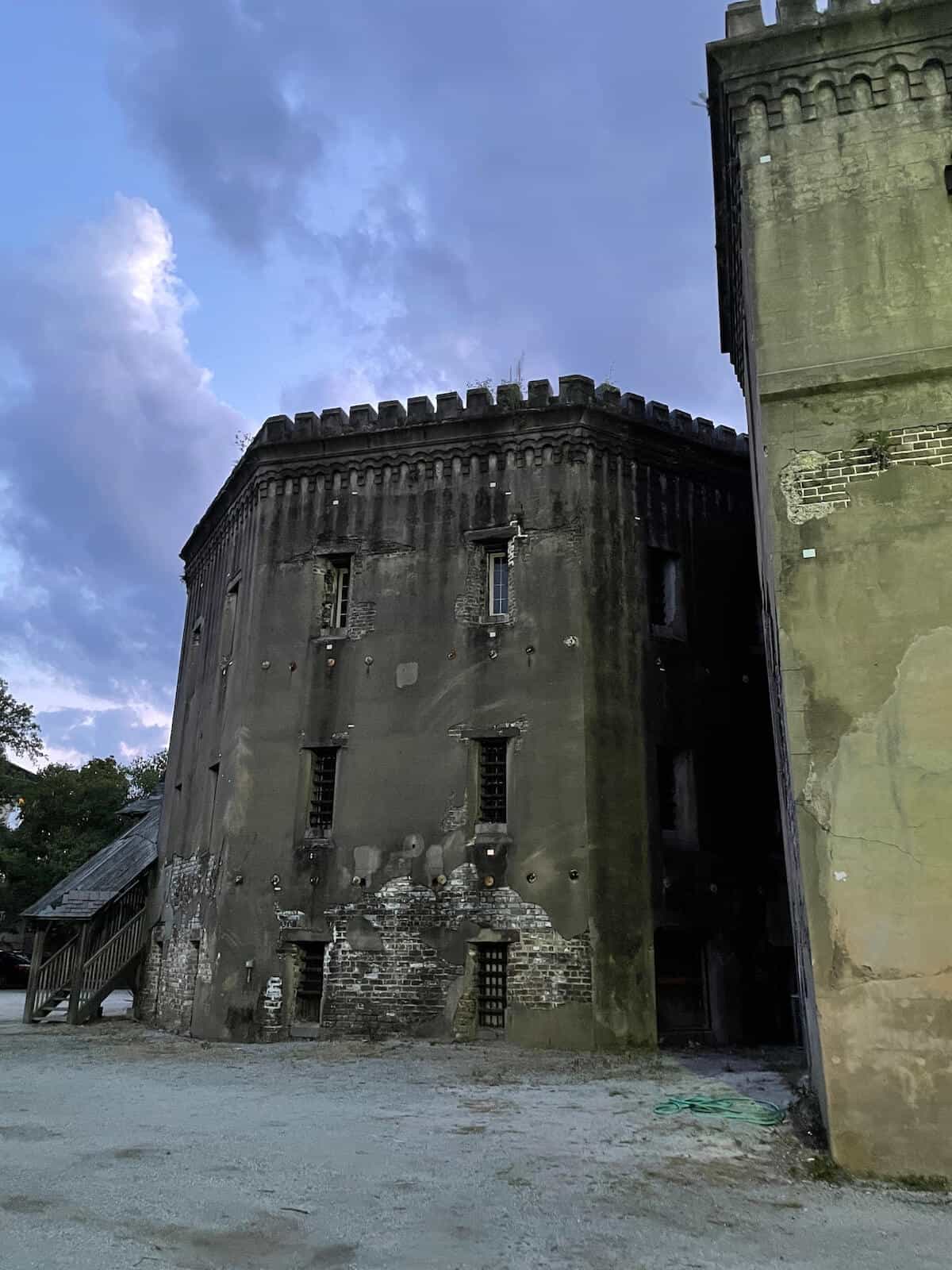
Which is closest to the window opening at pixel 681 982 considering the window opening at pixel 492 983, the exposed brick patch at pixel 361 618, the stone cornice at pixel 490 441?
the window opening at pixel 492 983

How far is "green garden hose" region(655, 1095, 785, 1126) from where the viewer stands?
8531 millimetres

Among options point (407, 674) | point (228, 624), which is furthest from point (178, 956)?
point (407, 674)

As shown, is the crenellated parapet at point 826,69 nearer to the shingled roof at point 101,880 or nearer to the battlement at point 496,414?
the battlement at point 496,414

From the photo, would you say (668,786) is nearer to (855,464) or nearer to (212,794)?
(212,794)

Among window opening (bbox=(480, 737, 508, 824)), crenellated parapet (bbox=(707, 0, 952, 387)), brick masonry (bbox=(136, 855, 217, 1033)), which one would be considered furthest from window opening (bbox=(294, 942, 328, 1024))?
crenellated parapet (bbox=(707, 0, 952, 387))

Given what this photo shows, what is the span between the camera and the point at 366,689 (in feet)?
54.4

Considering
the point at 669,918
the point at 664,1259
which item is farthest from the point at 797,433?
the point at 669,918

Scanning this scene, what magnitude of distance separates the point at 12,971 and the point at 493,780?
26834 millimetres

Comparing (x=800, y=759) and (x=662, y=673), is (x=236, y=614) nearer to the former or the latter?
(x=662, y=673)

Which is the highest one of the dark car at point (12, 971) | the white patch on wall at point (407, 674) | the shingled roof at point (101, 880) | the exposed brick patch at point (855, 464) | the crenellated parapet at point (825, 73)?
the crenellated parapet at point (825, 73)

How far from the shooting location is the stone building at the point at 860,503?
700 cm

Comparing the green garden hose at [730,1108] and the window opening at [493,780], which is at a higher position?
the window opening at [493,780]

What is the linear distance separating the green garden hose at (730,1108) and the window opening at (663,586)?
904cm

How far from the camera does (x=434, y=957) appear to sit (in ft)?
48.6
